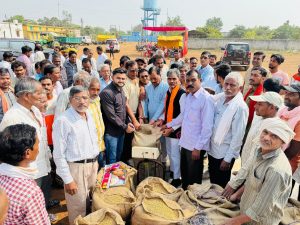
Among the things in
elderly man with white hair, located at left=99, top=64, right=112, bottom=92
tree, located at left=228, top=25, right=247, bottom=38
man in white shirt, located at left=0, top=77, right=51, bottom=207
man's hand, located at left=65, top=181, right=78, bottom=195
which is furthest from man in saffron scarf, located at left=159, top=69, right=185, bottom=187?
tree, located at left=228, top=25, right=247, bottom=38

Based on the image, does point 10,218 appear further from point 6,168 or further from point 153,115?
point 153,115

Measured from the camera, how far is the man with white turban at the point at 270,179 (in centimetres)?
201

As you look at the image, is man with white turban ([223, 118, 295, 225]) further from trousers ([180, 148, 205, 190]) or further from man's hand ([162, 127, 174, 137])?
man's hand ([162, 127, 174, 137])

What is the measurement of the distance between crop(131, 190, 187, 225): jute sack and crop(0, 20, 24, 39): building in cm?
4606

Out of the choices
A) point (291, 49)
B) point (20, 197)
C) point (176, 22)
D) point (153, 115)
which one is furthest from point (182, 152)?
point (176, 22)

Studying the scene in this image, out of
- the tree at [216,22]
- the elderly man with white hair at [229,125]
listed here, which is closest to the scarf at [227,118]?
the elderly man with white hair at [229,125]

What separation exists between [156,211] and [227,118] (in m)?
1.49

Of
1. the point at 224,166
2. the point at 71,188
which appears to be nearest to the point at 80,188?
the point at 71,188

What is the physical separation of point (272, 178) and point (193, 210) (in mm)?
1087

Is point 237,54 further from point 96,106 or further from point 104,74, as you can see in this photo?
point 96,106

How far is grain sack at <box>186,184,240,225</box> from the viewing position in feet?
8.39

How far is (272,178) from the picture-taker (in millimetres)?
2010

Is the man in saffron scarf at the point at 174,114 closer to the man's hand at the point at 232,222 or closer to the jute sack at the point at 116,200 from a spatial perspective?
the jute sack at the point at 116,200

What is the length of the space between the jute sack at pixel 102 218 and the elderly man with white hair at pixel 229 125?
1.63 m
